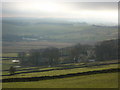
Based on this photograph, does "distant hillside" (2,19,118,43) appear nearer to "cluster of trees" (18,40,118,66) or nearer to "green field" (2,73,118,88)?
"cluster of trees" (18,40,118,66)

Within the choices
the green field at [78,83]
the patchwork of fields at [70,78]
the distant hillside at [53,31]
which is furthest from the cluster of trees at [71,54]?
the green field at [78,83]

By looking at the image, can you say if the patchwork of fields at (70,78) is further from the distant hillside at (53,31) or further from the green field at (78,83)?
the distant hillside at (53,31)

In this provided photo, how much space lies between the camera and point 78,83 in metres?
6.83

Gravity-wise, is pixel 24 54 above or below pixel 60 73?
above

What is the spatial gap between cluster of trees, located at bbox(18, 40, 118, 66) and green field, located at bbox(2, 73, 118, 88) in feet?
2.06

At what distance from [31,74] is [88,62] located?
6.95 feet

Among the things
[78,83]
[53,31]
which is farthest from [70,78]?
[53,31]

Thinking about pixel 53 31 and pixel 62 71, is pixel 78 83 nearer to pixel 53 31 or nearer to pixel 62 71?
pixel 62 71

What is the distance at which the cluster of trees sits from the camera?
688 centimetres

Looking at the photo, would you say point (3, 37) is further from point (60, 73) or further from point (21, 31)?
point (60, 73)

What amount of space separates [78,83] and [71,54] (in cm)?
106

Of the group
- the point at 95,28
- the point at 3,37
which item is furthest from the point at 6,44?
the point at 95,28

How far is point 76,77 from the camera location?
6.96m

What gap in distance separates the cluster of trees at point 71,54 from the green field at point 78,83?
628 millimetres
